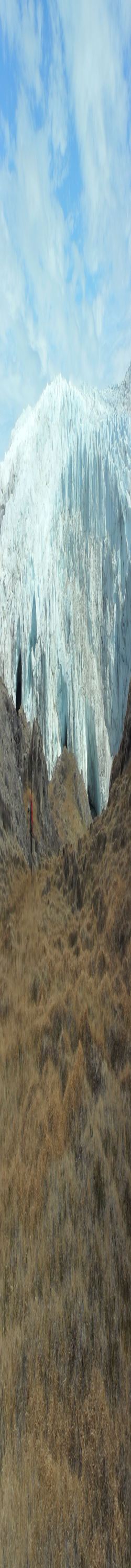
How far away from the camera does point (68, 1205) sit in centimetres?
179

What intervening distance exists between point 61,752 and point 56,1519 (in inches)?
66.8

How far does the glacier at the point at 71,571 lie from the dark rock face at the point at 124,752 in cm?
1

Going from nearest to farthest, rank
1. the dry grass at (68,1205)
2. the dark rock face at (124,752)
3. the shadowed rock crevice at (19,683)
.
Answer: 1. the dry grass at (68,1205)
2. the dark rock face at (124,752)
3. the shadowed rock crevice at (19,683)

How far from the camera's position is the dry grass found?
1212mm

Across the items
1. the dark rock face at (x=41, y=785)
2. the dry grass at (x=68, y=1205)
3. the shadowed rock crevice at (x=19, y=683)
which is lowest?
the dry grass at (x=68, y=1205)

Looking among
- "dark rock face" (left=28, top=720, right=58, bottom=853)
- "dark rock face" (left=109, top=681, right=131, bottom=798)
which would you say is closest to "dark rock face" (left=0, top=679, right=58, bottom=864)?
"dark rock face" (left=28, top=720, right=58, bottom=853)

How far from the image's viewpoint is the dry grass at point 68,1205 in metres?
1.21

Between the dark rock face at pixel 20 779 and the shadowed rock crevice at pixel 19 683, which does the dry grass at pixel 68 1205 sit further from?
the shadowed rock crevice at pixel 19 683

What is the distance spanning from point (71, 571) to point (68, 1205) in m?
1.59

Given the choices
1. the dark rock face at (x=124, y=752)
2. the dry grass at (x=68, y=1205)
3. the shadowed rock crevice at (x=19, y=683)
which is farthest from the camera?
the shadowed rock crevice at (x=19, y=683)

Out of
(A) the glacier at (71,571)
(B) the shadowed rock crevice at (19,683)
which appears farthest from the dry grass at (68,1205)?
(B) the shadowed rock crevice at (19,683)

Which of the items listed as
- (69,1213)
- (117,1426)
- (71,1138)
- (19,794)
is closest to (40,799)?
(19,794)

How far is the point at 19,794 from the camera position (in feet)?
8.35

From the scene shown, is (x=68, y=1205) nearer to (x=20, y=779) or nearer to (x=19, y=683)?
(x=20, y=779)
